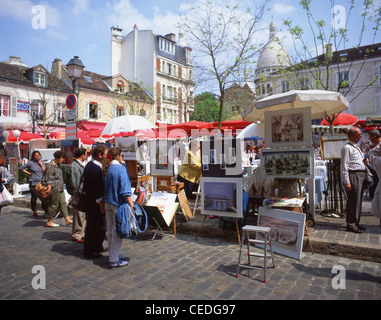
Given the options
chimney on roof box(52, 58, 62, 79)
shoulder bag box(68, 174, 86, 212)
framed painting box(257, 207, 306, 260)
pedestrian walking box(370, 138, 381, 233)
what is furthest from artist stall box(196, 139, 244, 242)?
chimney on roof box(52, 58, 62, 79)

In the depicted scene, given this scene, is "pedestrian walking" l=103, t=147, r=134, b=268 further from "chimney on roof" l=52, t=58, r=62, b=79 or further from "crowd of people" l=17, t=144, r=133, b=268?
"chimney on roof" l=52, t=58, r=62, b=79

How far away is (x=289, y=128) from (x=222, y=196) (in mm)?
1824

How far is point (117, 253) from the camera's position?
425 centimetres

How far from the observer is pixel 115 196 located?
4.18 m

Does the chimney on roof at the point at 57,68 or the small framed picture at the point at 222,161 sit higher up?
the chimney on roof at the point at 57,68

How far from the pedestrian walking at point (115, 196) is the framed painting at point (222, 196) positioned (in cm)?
170

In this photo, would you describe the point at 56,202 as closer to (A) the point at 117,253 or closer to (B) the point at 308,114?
(A) the point at 117,253

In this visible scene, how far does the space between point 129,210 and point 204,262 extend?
142 cm

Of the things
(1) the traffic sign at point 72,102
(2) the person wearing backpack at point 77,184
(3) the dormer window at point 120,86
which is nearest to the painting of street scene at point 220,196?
(2) the person wearing backpack at point 77,184

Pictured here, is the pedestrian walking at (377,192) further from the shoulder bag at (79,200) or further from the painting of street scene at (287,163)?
the shoulder bag at (79,200)

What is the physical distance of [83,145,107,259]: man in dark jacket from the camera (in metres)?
4.67

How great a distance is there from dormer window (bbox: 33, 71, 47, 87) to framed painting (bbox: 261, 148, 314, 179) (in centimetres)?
2638

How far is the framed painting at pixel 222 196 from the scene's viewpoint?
5.14 meters

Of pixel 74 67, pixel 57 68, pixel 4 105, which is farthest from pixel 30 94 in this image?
pixel 74 67
